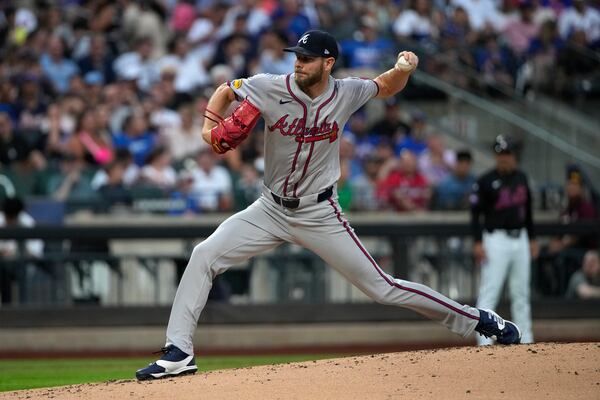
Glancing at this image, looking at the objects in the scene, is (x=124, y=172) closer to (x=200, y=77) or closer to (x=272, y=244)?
(x=200, y=77)

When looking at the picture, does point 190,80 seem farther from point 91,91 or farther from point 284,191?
point 284,191

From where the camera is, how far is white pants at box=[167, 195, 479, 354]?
24.6ft

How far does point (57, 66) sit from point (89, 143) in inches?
81.0

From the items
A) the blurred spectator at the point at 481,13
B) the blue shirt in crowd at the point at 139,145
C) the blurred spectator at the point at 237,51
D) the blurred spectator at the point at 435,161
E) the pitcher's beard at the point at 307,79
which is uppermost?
the blurred spectator at the point at 481,13

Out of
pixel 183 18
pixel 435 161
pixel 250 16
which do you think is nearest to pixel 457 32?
pixel 435 161

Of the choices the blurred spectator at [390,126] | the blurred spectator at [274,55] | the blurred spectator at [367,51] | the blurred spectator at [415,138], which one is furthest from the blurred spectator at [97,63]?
the blurred spectator at [415,138]

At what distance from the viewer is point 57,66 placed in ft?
54.3

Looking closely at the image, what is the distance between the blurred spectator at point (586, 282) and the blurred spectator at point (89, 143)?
227 inches

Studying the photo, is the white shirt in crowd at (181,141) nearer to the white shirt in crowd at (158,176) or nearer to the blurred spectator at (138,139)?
the blurred spectator at (138,139)

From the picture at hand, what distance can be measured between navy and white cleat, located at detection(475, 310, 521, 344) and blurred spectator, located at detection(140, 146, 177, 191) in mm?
7163

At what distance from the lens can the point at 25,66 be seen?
640 inches

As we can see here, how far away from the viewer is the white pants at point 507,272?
37.8 feet

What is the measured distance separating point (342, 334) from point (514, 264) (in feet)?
8.18

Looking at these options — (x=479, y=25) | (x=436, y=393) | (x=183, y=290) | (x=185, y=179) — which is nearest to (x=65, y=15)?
(x=185, y=179)
